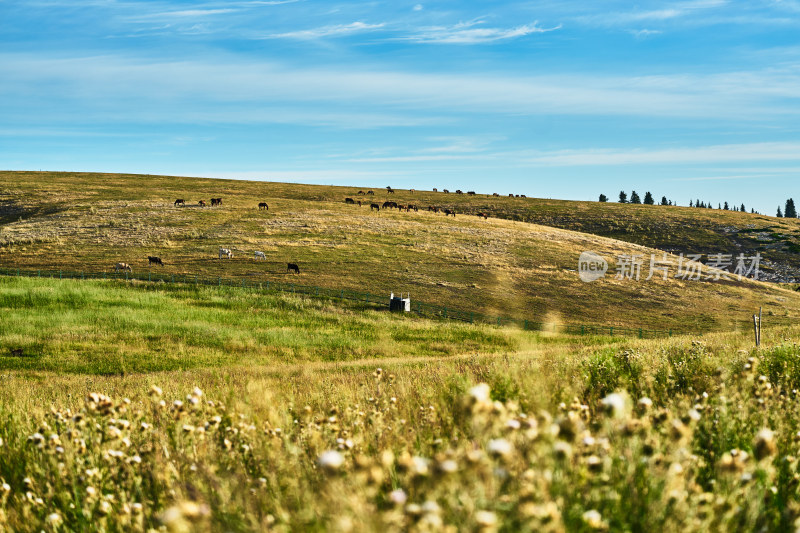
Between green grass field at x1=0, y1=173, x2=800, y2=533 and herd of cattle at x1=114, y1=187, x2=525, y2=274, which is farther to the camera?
herd of cattle at x1=114, y1=187, x2=525, y2=274

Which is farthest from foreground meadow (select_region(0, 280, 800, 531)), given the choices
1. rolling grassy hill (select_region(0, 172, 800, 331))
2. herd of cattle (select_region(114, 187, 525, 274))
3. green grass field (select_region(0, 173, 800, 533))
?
herd of cattle (select_region(114, 187, 525, 274))

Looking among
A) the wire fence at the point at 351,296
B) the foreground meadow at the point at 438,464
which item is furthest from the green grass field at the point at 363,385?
the wire fence at the point at 351,296

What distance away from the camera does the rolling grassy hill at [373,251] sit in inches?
1967

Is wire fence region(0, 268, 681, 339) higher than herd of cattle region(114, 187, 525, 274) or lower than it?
lower

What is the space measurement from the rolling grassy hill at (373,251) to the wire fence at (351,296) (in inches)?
78.3

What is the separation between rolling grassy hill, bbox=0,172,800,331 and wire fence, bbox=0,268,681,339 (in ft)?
6.53

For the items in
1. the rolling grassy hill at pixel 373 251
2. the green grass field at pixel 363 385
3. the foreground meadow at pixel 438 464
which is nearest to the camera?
the foreground meadow at pixel 438 464

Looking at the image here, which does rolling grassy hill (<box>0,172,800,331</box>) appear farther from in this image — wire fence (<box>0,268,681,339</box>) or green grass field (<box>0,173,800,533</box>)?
wire fence (<box>0,268,681,339</box>)

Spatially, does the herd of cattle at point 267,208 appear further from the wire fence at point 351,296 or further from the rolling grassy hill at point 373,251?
the wire fence at point 351,296

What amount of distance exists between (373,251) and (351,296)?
17.8m

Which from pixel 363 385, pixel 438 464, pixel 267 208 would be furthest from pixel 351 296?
pixel 267 208

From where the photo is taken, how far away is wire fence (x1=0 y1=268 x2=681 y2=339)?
4222 cm

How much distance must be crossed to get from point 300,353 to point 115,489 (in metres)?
26.3

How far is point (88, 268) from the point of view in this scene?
49.5m
